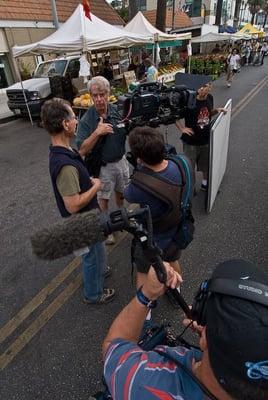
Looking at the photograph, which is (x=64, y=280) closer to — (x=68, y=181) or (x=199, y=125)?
(x=68, y=181)

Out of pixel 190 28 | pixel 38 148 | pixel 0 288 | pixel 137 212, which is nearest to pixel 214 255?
pixel 0 288

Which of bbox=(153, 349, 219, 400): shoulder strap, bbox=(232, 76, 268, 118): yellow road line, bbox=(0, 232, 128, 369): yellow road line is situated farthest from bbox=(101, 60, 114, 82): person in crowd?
bbox=(153, 349, 219, 400): shoulder strap

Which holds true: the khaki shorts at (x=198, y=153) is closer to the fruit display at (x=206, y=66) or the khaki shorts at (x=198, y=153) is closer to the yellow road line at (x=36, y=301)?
the yellow road line at (x=36, y=301)

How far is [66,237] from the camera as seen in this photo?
0.88 meters

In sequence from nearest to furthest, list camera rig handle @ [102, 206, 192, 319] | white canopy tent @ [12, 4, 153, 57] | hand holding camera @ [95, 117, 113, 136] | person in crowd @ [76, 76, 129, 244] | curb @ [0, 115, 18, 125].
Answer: camera rig handle @ [102, 206, 192, 319] → hand holding camera @ [95, 117, 113, 136] → person in crowd @ [76, 76, 129, 244] → white canopy tent @ [12, 4, 153, 57] → curb @ [0, 115, 18, 125]

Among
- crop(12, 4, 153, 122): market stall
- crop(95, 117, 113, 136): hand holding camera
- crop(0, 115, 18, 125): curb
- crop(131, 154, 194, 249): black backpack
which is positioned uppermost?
crop(12, 4, 153, 122): market stall

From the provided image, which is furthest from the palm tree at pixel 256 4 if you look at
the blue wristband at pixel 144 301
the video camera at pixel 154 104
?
the blue wristband at pixel 144 301

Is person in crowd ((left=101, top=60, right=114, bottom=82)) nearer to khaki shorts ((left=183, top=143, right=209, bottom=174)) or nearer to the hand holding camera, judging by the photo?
khaki shorts ((left=183, top=143, right=209, bottom=174))

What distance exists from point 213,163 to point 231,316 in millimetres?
3480

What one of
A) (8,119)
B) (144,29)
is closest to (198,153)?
(8,119)

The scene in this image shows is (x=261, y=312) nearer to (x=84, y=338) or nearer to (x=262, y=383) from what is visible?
(x=262, y=383)

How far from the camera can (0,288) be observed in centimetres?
325

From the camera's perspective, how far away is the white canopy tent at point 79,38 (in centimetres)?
879

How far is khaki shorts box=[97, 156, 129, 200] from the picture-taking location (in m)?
3.47
